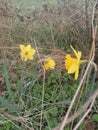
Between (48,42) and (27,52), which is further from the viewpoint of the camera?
(48,42)

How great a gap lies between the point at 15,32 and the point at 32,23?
166 mm

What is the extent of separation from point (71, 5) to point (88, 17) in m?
0.32

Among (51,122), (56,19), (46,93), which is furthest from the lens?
(56,19)

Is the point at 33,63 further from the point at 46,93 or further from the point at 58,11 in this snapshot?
the point at 58,11

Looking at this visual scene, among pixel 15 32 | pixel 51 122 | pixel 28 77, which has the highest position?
pixel 15 32

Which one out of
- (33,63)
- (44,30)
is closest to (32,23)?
(44,30)

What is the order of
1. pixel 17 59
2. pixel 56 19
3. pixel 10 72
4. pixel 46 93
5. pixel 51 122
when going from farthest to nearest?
pixel 56 19
pixel 17 59
pixel 10 72
pixel 46 93
pixel 51 122

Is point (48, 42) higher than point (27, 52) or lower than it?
lower

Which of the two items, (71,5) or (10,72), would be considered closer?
(10,72)

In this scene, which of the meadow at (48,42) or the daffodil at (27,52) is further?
the meadow at (48,42)

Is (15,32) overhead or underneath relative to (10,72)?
overhead

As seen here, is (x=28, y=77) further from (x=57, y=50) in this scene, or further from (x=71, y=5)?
(x=71, y=5)

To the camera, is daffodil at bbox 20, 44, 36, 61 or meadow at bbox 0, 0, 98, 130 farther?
meadow at bbox 0, 0, 98, 130

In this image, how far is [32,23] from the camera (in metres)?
2.89
